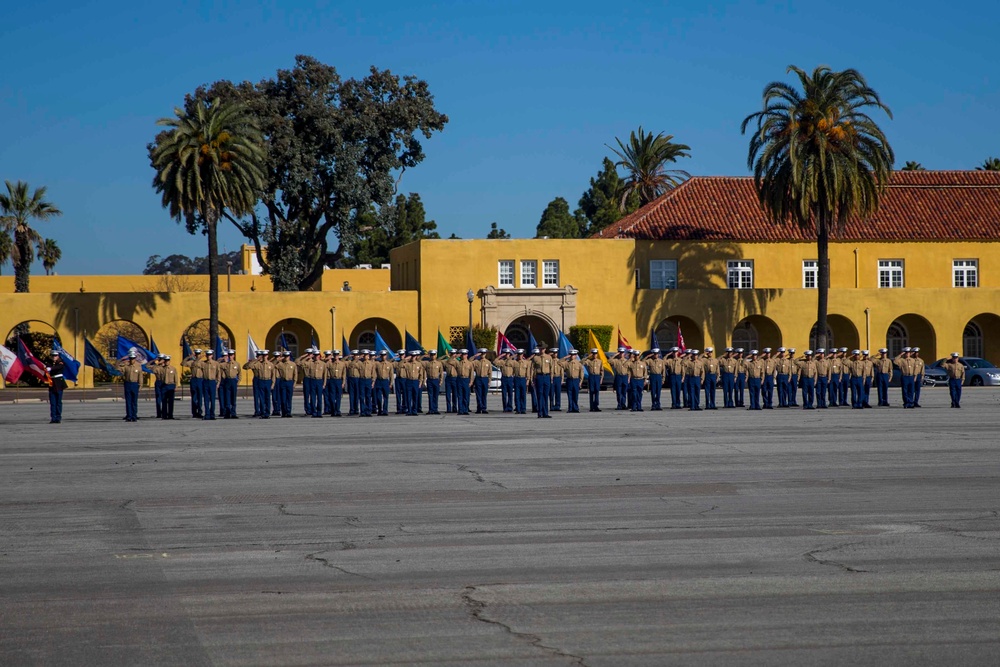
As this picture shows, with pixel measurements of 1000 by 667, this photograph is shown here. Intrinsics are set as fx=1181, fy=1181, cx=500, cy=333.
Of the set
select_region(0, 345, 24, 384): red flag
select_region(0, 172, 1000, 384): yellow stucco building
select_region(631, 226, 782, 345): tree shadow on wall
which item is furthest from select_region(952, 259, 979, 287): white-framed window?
select_region(0, 345, 24, 384): red flag

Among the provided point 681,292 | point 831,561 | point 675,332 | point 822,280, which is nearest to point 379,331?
point 675,332

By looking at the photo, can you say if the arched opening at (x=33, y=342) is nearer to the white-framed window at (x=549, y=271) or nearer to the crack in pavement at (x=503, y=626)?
the white-framed window at (x=549, y=271)

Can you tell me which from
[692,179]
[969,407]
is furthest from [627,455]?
[692,179]

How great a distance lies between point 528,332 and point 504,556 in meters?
43.2

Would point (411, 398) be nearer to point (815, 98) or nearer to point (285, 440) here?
point (285, 440)

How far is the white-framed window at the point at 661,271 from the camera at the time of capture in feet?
177

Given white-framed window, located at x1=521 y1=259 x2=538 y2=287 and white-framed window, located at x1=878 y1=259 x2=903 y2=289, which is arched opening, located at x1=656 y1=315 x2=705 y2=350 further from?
white-framed window, located at x1=878 y1=259 x2=903 y2=289

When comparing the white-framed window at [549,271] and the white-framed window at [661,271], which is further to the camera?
the white-framed window at [661,271]

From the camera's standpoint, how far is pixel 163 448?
20.2 meters

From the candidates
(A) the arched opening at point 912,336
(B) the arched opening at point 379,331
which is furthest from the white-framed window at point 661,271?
(B) the arched opening at point 379,331

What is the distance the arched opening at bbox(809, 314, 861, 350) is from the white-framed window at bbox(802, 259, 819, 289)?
1758mm

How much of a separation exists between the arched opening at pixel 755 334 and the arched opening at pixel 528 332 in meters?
8.68

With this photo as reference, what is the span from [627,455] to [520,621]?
10.6 meters

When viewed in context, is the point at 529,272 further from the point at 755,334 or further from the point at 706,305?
the point at 755,334
